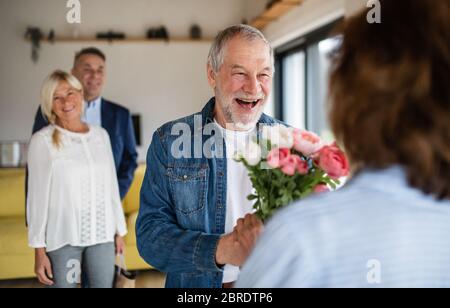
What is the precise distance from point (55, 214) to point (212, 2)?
222 centimetres

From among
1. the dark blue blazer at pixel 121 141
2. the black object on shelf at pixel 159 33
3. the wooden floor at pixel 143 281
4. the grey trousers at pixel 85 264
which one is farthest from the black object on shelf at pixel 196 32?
the grey trousers at pixel 85 264

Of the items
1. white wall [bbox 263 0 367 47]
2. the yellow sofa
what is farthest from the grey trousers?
white wall [bbox 263 0 367 47]

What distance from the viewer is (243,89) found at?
932mm

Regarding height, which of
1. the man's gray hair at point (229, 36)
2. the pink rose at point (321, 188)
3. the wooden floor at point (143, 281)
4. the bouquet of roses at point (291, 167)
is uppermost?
the man's gray hair at point (229, 36)

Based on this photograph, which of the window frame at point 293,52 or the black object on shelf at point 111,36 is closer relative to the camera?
the window frame at point 293,52

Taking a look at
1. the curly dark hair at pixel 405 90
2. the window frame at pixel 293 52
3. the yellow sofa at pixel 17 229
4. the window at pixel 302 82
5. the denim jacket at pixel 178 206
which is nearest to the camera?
the curly dark hair at pixel 405 90

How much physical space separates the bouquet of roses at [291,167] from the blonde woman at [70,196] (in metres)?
0.84

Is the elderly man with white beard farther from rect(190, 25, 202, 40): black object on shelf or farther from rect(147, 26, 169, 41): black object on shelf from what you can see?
rect(147, 26, 169, 41): black object on shelf

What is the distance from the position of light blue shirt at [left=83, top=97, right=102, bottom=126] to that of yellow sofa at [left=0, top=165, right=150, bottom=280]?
0.50 metres

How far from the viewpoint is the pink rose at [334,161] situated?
24.3 inches

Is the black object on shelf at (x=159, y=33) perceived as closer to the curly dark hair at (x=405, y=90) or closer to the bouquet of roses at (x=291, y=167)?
the bouquet of roses at (x=291, y=167)

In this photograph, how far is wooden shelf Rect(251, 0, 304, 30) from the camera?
2423 mm

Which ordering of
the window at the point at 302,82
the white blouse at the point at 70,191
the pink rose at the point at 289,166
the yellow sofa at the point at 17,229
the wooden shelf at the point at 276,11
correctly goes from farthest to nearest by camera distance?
the window at the point at 302,82
the wooden shelf at the point at 276,11
the yellow sofa at the point at 17,229
the white blouse at the point at 70,191
the pink rose at the point at 289,166

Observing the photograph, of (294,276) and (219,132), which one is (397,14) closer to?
(294,276)
